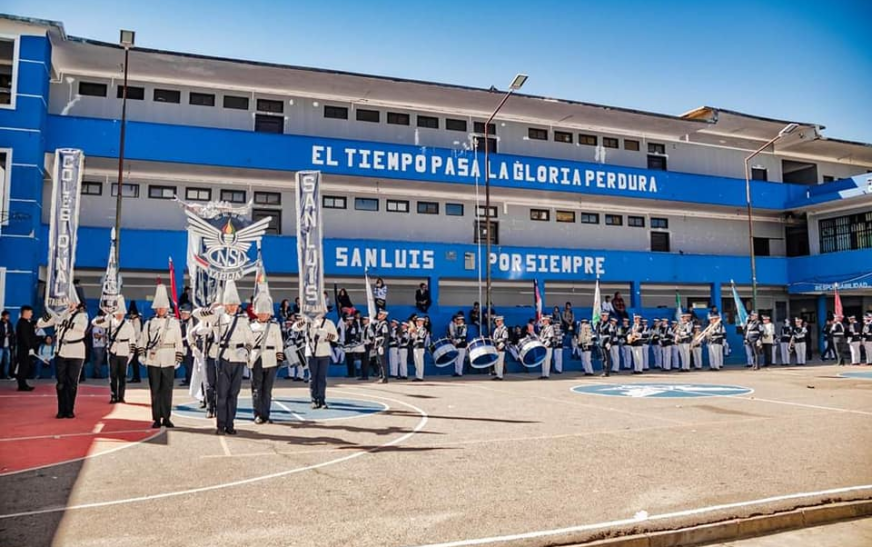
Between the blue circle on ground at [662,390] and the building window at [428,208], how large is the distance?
12.6m

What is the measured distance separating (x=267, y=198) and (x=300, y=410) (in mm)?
15116

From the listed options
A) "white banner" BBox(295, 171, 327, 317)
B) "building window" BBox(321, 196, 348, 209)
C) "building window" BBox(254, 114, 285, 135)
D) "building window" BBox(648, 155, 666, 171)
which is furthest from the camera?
"building window" BBox(648, 155, 666, 171)

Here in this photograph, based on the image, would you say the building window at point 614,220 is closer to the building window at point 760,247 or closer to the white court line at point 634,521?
the building window at point 760,247

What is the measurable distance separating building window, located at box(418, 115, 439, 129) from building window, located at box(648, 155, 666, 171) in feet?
38.7

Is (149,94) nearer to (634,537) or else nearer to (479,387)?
(479,387)

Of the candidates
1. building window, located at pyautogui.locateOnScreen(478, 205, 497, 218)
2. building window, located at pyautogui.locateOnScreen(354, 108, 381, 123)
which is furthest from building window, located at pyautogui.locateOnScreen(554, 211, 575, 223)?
building window, located at pyautogui.locateOnScreen(354, 108, 381, 123)

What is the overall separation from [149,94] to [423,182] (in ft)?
37.2

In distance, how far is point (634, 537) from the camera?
4.80m

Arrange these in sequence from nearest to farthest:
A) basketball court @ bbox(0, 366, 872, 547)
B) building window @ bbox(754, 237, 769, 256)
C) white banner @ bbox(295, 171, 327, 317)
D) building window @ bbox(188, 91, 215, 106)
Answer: basketball court @ bbox(0, 366, 872, 547)
white banner @ bbox(295, 171, 327, 317)
building window @ bbox(188, 91, 215, 106)
building window @ bbox(754, 237, 769, 256)

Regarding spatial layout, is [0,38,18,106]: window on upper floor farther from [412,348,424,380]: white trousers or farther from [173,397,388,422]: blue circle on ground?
[412,348,424,380]: white trousers

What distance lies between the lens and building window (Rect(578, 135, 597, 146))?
31219 mm

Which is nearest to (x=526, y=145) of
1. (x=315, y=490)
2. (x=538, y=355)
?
(x=538, y=355)

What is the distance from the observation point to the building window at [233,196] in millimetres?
25228

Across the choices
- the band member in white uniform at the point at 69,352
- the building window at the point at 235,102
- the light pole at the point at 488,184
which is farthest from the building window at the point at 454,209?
the band member in white uniform at the point at 69,352
